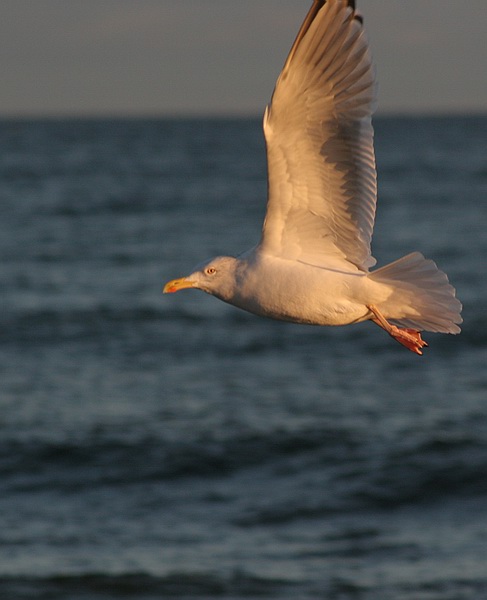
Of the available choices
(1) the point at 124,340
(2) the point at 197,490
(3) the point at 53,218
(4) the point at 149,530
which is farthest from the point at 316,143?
(3) the point at 53,218

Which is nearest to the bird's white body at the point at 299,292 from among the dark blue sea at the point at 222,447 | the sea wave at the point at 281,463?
the dark blue sea at the point at 222,447

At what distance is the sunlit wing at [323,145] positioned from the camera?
20.4 ft

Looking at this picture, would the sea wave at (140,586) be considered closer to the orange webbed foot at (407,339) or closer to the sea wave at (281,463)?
the sea wave at (281,463)

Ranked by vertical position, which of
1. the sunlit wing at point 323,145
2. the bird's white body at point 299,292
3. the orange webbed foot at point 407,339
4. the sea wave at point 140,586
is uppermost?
the sunlit wing at point 323,145

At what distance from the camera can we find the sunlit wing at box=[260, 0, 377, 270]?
20.4ft

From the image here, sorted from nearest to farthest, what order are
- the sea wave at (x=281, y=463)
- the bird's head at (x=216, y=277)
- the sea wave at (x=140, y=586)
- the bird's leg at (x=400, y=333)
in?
the bird's head at (x=216, y=277) < the bird's leg at (x=400, y=333) < the sea wave at (x=140, y=586) < the sea wave at (x=281, y=463)

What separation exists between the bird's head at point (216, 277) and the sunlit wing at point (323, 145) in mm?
245

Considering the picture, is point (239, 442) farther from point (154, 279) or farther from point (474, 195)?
point (474, 195)

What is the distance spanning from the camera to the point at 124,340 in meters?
24.2

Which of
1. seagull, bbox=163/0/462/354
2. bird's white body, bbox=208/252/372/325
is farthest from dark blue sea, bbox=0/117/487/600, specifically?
bird's white body, bbox=208/252/372/325

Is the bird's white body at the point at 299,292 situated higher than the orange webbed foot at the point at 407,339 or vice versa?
the bird's white body at the point at 299,292

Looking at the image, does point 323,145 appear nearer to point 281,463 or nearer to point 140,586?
point 140,586

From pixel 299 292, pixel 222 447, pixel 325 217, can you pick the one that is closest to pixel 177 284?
pixel 299 292

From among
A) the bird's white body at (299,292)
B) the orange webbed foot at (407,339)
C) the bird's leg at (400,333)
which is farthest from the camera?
the orange webbed foot at (407,339)
